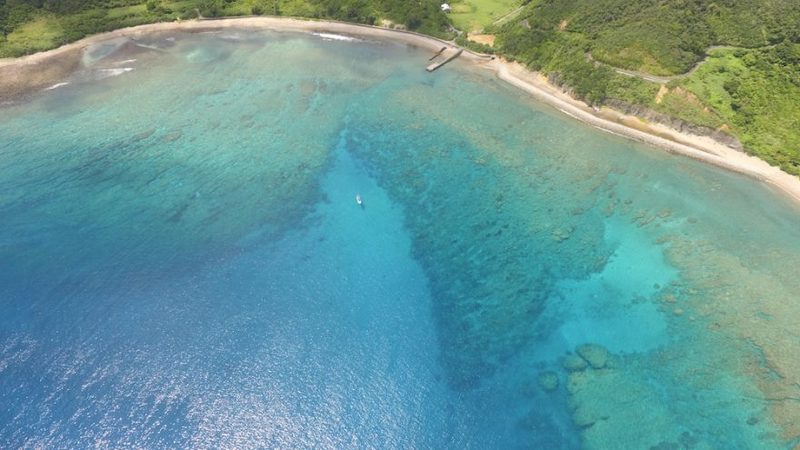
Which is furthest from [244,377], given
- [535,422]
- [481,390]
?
[535,422]

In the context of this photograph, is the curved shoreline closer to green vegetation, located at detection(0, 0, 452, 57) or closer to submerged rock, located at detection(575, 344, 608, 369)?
green vegetation, located at detection(0, 0, 452, 57)

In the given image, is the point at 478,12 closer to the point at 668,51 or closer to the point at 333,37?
the point at 333,37

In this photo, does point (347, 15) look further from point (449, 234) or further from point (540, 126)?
point (449, 234)

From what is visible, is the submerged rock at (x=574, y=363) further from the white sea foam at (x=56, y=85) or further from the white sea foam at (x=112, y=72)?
the white sea foam at (x=56, y=85)

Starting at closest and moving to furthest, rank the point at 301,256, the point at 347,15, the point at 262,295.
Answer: the point at 262,295 < the point at 301,256 < the point at 347,15

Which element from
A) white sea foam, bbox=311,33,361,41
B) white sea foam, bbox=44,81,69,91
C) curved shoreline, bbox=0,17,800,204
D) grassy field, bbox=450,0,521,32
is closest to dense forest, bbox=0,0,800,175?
curved shoreline, bbox=0,17,800,204
